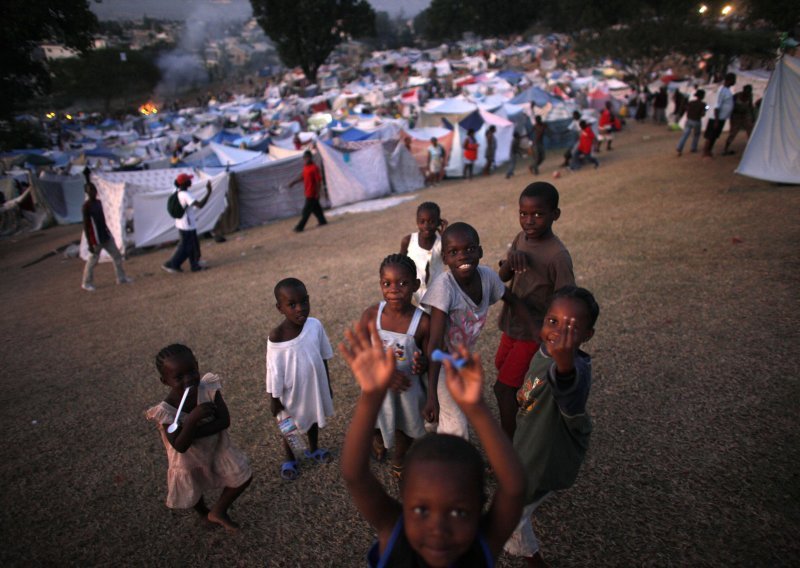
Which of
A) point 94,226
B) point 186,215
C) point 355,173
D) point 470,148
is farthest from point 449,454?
point 470,148

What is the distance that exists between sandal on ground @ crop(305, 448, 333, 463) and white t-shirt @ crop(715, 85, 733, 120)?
1065 centimetres

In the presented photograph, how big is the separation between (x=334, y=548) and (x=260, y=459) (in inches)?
39.0

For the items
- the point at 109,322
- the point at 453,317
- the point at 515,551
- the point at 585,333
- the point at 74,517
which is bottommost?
the point at 109,322

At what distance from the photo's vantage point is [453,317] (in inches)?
95.3

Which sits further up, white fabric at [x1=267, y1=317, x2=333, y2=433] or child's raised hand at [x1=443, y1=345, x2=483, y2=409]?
child's raised hand at [x1=443, y1=345, x2=483, y2=409]

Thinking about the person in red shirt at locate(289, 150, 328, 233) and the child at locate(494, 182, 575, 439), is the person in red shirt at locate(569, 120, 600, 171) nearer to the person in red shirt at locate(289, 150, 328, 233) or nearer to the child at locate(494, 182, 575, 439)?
the person in red shirt at locate(289, 150, 328, 233)

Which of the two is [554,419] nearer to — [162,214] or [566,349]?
[566,349]

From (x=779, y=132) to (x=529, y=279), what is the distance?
7.61 metres

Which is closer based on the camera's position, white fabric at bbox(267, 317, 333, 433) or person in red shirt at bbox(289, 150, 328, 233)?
white fabric at bbox(267, 317, 333, 433)

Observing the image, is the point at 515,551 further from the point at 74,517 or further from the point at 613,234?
the point at 613,234

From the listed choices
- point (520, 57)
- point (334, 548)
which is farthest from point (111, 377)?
point (520, 57)

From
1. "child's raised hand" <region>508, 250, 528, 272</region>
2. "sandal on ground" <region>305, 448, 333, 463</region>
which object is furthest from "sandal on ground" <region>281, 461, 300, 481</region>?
"child's raised hand" <region>508, 250, 528, 272</region>

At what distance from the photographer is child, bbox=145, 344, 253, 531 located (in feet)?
7.29

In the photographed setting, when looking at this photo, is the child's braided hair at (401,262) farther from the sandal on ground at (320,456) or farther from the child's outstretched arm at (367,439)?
the sandal on ground at (320,456)
